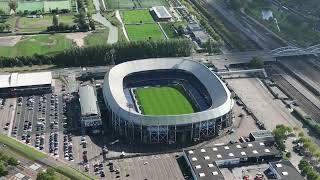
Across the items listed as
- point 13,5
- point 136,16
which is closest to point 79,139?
point 136,16

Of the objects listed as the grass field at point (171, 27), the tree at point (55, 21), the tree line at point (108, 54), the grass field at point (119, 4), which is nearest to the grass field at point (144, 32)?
the grass field at point (171, 27)

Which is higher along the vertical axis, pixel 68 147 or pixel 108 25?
pixel 68 147

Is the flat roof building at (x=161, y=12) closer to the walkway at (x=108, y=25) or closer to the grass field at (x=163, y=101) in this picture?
the walkway at (x=108, y=25)

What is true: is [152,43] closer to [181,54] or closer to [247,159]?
[181,54]

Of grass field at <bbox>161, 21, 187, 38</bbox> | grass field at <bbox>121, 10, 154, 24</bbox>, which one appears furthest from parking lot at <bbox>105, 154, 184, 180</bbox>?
grass field at <bbox>121, 10, 154, 24</bbox>

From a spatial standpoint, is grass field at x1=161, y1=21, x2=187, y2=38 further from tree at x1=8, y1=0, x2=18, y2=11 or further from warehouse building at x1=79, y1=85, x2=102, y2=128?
tree at x1=8, y1=0, x2=18, y2=11

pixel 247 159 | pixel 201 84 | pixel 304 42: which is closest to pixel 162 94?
pixel 201 84

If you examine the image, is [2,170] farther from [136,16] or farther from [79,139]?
[136,16]
